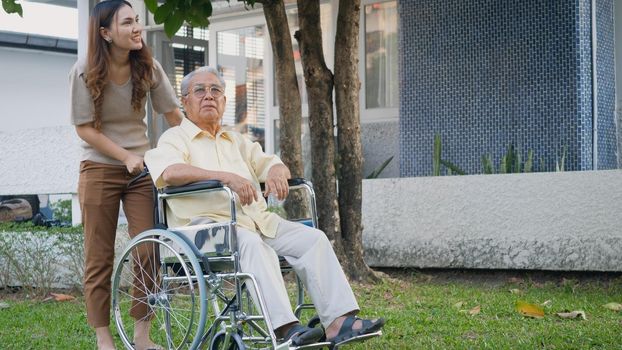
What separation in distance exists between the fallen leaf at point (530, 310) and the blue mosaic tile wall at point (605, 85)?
2.51m

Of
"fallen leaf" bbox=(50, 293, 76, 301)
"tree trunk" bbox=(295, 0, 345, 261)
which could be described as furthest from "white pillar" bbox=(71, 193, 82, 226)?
"tree trunk" bbox=(295, 0, 345, 261)

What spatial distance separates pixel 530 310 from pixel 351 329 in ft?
6.98

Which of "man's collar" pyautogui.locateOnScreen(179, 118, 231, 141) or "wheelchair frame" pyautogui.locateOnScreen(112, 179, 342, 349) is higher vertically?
"man's collar" pyautogui.locateOnScreen(179, 118, 231, 141)

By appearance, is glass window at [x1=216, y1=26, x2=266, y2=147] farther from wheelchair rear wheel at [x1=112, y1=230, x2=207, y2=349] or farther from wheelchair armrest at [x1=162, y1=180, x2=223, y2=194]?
wheelchair armrest at [x1=162, y1=180, x2=223, y2=194]

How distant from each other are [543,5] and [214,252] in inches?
197

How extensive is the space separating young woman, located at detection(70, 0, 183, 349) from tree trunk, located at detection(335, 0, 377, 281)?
2.61 metres

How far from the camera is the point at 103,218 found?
4.84m

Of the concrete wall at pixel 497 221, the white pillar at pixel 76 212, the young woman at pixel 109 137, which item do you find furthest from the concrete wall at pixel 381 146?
the young woman at pixel 109 137

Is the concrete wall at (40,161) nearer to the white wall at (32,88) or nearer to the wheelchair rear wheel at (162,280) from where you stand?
the wheelchair rear wheel at (162,280)

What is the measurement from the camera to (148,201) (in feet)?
16.0

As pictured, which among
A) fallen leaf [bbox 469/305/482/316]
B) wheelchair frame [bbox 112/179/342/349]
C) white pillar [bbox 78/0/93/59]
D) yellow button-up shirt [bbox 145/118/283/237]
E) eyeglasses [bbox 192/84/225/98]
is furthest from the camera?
white pillar [bbox 78/0/93/59]

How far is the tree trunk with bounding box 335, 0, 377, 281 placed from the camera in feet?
24.1

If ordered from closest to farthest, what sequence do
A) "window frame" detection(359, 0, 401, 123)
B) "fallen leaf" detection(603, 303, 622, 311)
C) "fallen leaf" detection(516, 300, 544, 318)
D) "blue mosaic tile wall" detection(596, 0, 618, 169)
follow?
"fallen leaf" detection(516, 300, 544, 318) → "fallen leaf" detection(603, 303, 622, 311) → "blue mosaic tile wall" detection(596, 0, 618, 169) → "window frame" detection(359, 0, 401, 123)

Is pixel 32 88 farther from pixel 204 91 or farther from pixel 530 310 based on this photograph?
pixel 204 91
